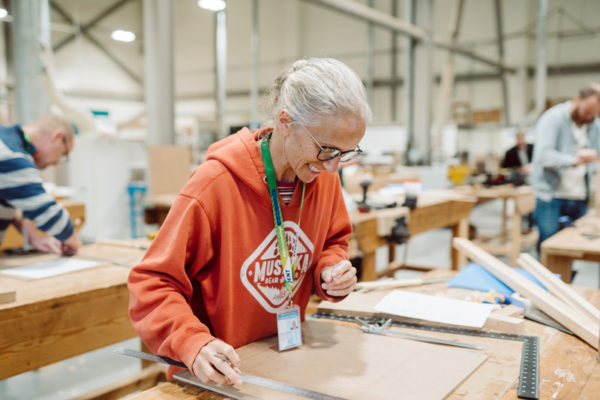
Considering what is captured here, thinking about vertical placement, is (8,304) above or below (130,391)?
above

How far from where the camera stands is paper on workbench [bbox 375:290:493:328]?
1239mm

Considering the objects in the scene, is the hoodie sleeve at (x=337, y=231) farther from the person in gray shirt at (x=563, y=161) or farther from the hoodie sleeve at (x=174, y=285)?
the person in gray shirt at (x=563, y=161)

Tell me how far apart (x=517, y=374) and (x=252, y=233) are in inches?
25.3

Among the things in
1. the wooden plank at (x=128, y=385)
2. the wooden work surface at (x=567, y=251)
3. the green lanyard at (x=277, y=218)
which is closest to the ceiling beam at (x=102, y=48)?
the wooden plank at (x=128, y=385)

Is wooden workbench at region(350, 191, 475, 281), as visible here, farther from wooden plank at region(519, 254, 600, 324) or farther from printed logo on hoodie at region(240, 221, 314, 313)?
printed logo on hoodie at region(240, 221, 314, 313)

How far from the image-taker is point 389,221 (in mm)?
2500

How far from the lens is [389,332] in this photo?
3.94ft

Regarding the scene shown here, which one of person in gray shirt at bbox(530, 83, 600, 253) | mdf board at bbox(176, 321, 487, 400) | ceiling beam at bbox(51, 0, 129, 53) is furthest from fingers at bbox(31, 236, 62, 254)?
ceiling beam at bbox(51, 0, 129, 53)

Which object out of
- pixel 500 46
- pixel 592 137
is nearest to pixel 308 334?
pixel 592 137

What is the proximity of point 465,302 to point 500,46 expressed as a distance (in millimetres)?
10255

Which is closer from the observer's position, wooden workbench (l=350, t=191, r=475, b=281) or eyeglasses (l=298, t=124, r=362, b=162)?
eyeglasses (l=298, t=124, r=362, b=162)

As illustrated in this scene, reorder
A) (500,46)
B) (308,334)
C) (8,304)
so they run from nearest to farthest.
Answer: (308,334) → (8,304) → (500,46)

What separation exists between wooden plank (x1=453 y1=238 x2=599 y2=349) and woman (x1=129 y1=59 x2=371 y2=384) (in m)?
0.57

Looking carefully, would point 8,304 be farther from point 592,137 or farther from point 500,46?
point 500,46
